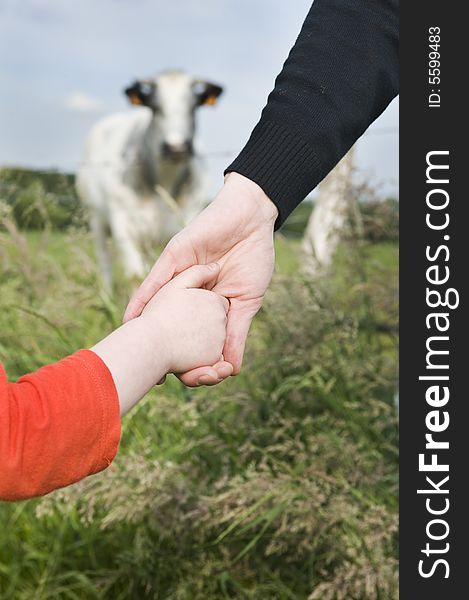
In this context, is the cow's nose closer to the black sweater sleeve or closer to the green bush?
the green bush

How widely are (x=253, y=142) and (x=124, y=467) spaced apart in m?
0.82

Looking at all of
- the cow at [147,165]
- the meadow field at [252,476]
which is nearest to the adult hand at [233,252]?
the meadow field at [252,476]

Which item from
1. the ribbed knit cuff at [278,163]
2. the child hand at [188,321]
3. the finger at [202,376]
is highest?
the ribbed knit cuff at [278,163]

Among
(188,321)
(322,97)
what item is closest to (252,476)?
(188,321)

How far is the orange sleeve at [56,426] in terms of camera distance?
1131mm

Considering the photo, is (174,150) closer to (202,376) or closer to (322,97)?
(322,97)

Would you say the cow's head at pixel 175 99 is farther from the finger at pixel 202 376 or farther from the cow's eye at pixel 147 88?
the finger at pixel 202 376

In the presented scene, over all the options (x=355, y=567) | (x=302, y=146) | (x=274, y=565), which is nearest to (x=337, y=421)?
(x=274, y=565)

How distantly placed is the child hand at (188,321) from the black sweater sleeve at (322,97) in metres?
0.20

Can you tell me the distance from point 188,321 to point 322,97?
426 mm

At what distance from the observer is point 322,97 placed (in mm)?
1456

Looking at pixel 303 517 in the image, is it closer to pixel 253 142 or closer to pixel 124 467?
pixel 124 467

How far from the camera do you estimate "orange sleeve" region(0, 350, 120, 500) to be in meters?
1.13

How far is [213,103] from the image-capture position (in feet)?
22.8
